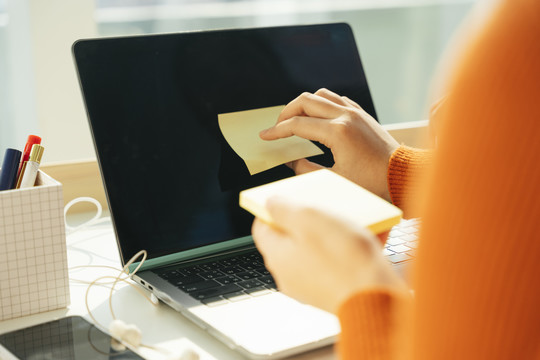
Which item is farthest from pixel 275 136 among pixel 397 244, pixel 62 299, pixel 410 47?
pixel 410 47

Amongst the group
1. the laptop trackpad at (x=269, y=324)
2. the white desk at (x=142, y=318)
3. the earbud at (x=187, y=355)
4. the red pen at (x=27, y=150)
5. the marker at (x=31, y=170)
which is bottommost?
the white desk at (x=142, y=318)

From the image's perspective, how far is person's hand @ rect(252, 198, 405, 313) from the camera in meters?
0.42

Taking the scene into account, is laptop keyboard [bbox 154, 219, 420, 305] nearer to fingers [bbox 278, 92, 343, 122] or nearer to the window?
fingers [bbox 278, 92, 343, 122]

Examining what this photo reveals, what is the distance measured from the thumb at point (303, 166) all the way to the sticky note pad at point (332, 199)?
0.28m

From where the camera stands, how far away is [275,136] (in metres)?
0.81

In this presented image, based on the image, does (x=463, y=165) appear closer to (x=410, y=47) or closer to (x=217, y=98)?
Result: (x=217, y=98)

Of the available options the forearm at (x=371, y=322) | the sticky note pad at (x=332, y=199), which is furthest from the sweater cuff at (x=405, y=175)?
the forearm at (x=371, y=322)

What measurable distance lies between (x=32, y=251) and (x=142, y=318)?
0.13 metres

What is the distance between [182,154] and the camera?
2.60 ft

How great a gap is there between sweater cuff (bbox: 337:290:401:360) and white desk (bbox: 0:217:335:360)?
0.14m

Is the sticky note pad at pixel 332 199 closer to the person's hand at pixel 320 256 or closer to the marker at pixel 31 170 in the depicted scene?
the person's hand at pixel 320 256

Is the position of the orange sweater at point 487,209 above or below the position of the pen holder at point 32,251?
above

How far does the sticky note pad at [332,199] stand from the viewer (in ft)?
1.57

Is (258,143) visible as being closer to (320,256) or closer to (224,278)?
(224,278)
